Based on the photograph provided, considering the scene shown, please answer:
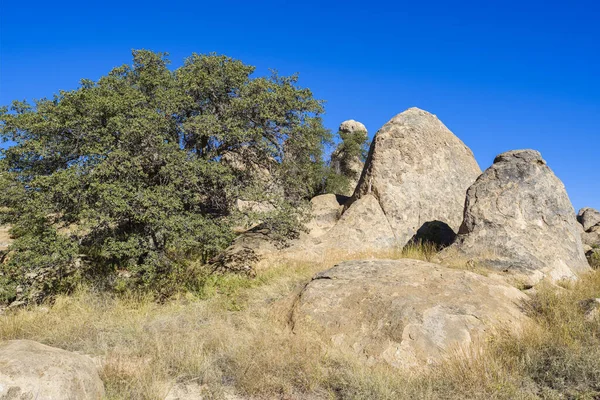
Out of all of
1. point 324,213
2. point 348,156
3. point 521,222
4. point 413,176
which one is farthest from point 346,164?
point 521,222

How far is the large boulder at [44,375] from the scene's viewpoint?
472cm

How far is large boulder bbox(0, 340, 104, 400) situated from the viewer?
4723 millimetres

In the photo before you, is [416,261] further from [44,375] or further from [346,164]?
[346,164]

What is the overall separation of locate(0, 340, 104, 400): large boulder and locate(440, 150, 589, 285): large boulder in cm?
883

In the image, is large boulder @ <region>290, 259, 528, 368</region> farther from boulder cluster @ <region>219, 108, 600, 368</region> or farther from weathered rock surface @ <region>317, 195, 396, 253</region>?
weathered rock surface @ <region>317, 195, 396, 253</region>

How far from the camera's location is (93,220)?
930cm

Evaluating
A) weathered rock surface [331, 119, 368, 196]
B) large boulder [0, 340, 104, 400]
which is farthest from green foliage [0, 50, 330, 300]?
weathered rock surface [331, 119, 368, 196]

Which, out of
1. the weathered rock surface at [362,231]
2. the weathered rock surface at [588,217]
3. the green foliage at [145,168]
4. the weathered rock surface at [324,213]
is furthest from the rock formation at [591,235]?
the green foliage at [145,168]

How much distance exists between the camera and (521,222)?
11133 millimetres

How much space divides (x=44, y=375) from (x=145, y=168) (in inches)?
259

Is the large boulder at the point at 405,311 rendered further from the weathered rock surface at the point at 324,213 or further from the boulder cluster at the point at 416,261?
the weathered rock surface at the point at 324,213

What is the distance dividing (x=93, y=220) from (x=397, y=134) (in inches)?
446

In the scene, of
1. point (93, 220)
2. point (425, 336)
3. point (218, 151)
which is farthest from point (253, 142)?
point (425, 336)

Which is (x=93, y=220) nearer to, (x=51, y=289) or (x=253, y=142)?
(x=51, y=289)
